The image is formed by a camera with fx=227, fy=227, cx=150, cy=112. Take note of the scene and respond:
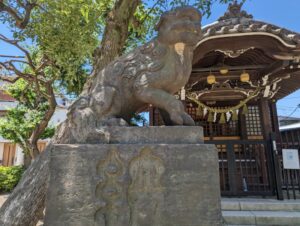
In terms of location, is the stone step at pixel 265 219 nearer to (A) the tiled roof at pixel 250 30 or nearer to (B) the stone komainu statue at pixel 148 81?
(B) the stone komainu statue at pixel 148 81

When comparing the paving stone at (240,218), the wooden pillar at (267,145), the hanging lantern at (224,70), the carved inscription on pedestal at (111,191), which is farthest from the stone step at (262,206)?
the carved inscription on pedestal at (111,191)

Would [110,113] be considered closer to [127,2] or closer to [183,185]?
[183,185]

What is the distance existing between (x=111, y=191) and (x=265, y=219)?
3.88m

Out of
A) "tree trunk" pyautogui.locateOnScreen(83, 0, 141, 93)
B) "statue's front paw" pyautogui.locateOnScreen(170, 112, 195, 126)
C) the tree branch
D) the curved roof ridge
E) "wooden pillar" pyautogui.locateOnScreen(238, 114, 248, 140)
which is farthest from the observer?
"wooden pillar" pyautogui.locateOnScreen(238, 114, 248, 140)

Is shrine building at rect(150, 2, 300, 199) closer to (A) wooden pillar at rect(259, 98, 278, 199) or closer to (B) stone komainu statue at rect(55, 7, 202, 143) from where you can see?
(A) wooden pillar at rect(259, 98, 278, 199)

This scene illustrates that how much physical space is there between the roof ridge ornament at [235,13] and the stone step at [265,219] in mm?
5158

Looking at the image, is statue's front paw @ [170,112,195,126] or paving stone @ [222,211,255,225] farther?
paving stone @ [222,211,255,225]

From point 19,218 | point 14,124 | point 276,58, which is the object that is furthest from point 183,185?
point 14,124

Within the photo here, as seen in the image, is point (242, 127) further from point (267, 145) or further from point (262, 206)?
point (262, 206)

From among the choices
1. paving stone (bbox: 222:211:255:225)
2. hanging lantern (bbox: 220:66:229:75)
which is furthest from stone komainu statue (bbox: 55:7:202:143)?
hanging lantern (bbox: 220:66:229:75)

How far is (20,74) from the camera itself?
8445 mm

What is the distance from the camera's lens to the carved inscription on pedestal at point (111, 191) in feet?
6.68

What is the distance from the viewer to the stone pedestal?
2.02 meters

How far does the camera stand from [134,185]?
2.10 metres
